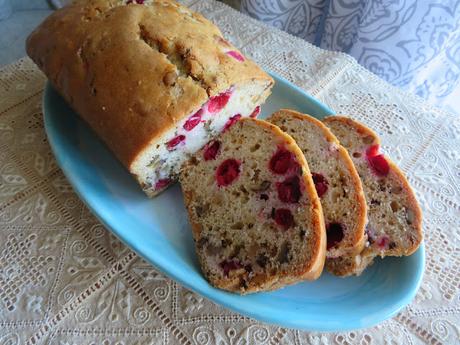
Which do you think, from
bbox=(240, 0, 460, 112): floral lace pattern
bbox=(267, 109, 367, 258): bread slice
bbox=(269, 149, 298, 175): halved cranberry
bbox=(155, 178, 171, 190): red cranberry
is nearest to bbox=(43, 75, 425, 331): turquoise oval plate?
bbox=(155, 178, 171, 190): red cranberry

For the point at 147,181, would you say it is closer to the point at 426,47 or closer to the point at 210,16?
the point at 210,16

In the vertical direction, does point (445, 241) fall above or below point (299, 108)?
below

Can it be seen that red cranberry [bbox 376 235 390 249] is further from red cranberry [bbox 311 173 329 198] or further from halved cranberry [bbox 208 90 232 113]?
halved cranberry [bbox 208 90 232 113]

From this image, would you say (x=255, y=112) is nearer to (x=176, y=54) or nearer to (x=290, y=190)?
(x=176, y=54)

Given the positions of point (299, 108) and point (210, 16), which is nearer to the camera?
point (299, 108)

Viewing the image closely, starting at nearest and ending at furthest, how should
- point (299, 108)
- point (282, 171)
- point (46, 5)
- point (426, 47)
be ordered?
point (282, 171) → point (299, 108) → point (426, 47) → point (46, 5)

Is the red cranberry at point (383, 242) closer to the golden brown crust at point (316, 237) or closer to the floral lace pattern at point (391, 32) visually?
the golden brown crust at point (316, 237)

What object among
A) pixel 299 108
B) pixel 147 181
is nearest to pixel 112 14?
pixel 147 181

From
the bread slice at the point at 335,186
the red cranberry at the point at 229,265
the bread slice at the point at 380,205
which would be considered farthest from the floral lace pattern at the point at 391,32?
the red cranberry at the point at 229,265
